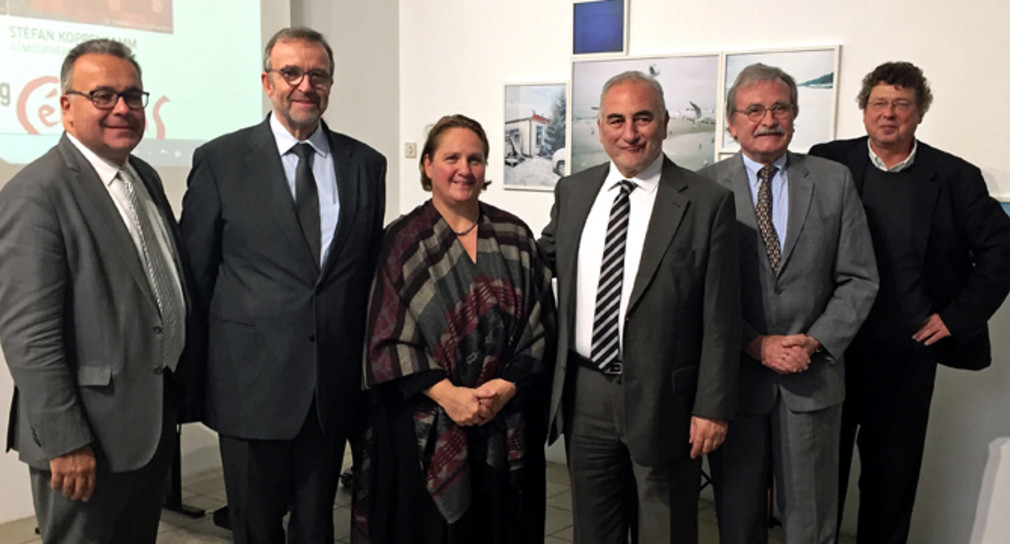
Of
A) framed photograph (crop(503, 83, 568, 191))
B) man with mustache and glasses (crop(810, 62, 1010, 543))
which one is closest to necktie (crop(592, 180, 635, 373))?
man with mustache and glasses (crop(810, 62, 1010, 543))

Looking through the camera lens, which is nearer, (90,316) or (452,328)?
(90,316)

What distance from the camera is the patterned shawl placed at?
2322mm

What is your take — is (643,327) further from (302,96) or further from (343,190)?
(302,96)

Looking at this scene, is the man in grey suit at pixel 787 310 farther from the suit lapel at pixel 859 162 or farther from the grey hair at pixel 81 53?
the grey hair at pixel 81 53

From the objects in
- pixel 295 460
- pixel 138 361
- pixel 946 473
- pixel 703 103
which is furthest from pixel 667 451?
pixel 703 103

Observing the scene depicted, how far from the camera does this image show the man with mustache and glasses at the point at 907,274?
9.15 ft

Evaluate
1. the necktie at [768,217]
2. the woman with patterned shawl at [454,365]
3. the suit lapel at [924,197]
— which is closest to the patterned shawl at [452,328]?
the woman with patterned shawl at [454,365]

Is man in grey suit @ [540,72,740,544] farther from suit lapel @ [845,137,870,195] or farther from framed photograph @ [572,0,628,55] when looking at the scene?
framed photograph @ [572,0,628,55]

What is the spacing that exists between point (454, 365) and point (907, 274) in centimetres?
153

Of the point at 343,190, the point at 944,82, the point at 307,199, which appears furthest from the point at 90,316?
the point at 944,82

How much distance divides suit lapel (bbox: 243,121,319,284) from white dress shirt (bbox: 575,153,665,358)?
728 millimetres

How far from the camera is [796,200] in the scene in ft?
8.07

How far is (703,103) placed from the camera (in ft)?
13.6

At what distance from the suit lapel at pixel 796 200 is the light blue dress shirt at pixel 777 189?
2 centimetres
